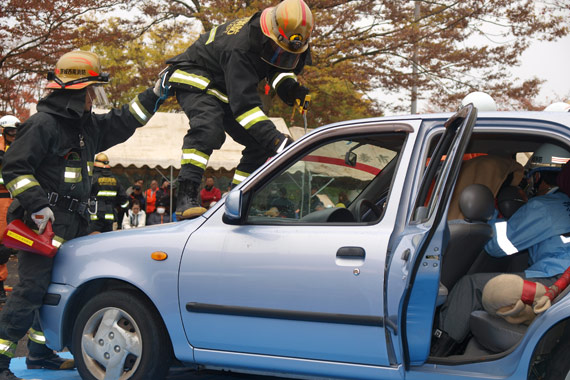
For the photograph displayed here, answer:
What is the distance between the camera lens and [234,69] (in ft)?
14.9

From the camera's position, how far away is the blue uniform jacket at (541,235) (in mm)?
3031

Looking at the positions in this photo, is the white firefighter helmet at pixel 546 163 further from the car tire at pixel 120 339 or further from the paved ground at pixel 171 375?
the car tire at pixel 120 339

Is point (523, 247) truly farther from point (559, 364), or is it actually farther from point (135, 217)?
point (135, 217)

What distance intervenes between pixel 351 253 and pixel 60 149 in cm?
238

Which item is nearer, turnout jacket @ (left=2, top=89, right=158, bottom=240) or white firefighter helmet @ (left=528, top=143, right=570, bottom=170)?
white firefighter helmet @ (left=528, top=143, right=570, bottom=170)

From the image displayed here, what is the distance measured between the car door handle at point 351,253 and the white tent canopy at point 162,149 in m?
12.6

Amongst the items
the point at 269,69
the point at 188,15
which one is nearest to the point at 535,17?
the point at 188,15

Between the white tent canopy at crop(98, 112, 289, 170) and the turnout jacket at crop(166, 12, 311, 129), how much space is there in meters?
10.7

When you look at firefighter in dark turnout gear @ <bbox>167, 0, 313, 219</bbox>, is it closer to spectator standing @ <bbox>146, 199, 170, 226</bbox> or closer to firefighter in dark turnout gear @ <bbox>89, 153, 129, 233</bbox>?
firefighter in dark turnout gear @ <bbox>89, 153, 129, 233</bbox>

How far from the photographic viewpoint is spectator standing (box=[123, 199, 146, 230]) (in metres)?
13.7

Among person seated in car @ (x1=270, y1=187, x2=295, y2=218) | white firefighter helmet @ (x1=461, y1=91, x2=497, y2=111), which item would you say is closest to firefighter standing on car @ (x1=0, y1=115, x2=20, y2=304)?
person seated in car @ (x1=270, y1=187, x2=295, y2=218)

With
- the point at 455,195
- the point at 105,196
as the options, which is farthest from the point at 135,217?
the point at 455,195

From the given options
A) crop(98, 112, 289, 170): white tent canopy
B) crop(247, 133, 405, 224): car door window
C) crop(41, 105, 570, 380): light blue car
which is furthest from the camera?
crop(98, 112, 289, 170): white tent canopy

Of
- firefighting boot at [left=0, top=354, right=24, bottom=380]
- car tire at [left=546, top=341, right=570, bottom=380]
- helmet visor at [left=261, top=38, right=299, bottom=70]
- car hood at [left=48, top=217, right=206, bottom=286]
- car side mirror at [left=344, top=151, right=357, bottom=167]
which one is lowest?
firefighting boot at [left=0, top=354, right=24, bottom=380]
